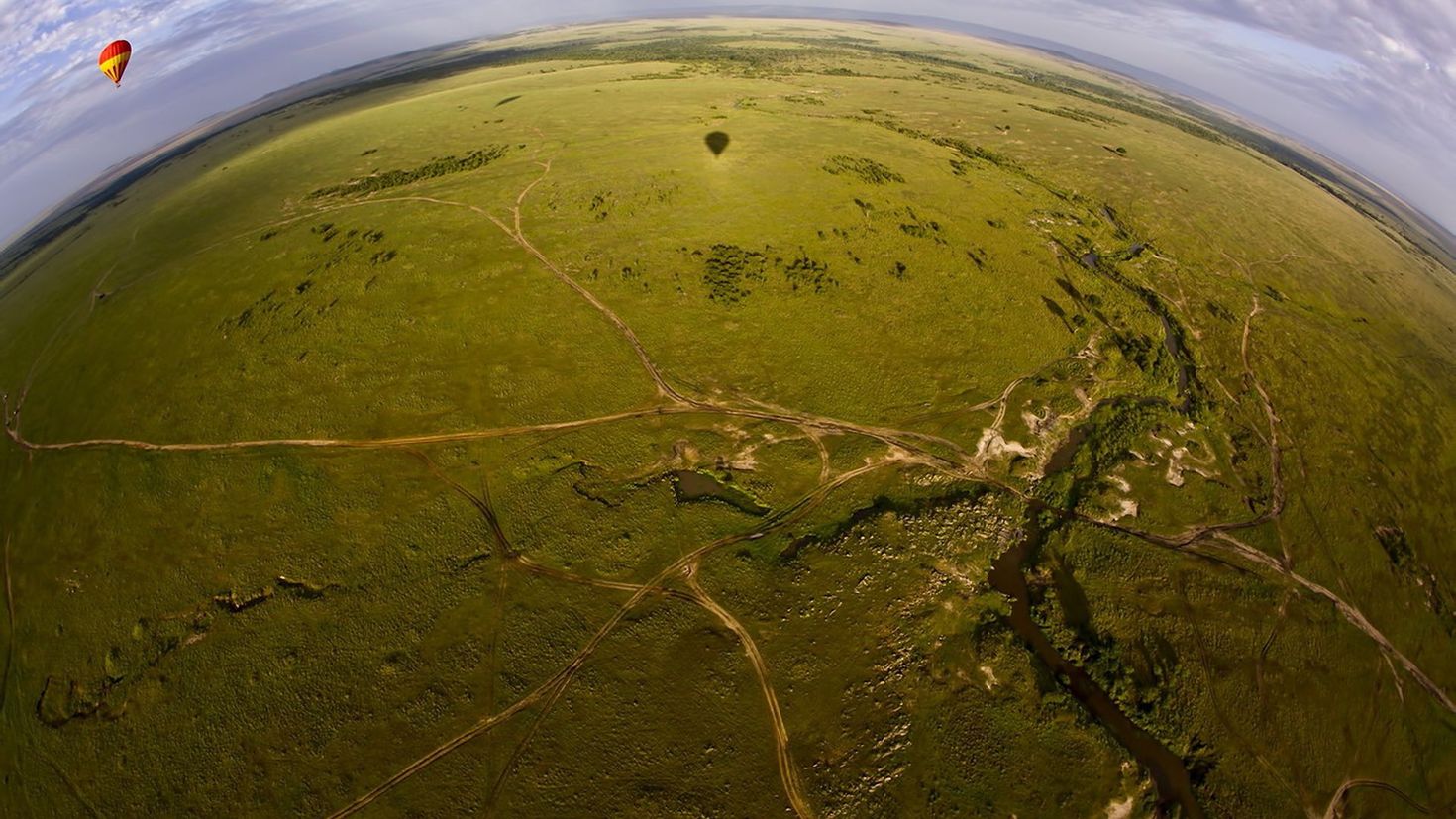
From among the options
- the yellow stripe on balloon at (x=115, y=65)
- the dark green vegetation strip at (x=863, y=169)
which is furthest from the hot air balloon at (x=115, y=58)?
the dark green vegetation strip at (x=863, y=169)

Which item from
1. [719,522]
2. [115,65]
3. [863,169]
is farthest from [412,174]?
[719,522]

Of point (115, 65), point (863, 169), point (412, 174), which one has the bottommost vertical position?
point (412, 174)

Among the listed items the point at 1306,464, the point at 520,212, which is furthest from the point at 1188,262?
the point at 520,212

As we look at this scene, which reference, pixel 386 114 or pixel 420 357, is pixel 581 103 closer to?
pixel 386 114

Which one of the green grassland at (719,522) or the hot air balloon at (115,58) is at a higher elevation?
the hot air balloon at (115,58)

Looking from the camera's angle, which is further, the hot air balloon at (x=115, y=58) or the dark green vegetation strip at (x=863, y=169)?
the dark green vegetation strip at (x=863, y=169)

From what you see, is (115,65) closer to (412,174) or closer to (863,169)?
(412,174)

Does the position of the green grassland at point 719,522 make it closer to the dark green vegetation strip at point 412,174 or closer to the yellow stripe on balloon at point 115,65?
the dark green vegetation strip at point 412,174
